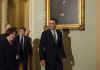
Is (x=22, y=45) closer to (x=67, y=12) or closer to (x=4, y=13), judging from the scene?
(x=67, y=12)

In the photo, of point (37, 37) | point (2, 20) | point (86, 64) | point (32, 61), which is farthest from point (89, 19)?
point (2, 20)

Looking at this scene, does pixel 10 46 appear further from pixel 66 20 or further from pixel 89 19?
pixel 89 19

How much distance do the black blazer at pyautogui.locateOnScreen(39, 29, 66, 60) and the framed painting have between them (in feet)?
1.98

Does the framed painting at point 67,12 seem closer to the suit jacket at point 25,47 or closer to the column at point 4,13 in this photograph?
the suit jacket at point 25,47

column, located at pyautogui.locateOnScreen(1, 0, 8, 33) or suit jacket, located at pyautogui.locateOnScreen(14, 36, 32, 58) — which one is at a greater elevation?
column, located at pyautogui.locateOnScreen(1, 0, 8, 33)

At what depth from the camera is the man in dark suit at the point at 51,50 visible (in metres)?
Answer: 3.50

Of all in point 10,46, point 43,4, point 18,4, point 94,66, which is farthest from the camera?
point 18,4

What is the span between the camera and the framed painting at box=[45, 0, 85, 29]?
157 inches

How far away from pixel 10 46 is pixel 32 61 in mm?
1491

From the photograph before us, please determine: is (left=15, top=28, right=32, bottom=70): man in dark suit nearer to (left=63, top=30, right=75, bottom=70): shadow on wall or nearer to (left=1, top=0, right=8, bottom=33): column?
(left=63, top=30, right=75, bottom=70): shadow on wall

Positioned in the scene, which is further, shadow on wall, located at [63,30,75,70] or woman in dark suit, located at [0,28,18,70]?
shadow on wall, located at [63,30,75,70]

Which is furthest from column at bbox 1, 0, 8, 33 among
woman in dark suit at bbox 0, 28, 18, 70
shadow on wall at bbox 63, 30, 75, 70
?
woman in dark suit at bbox 0, 28, 18, 70

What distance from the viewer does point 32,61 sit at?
450 cm

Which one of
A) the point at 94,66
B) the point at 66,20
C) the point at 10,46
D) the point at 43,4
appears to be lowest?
the point at 94,66
